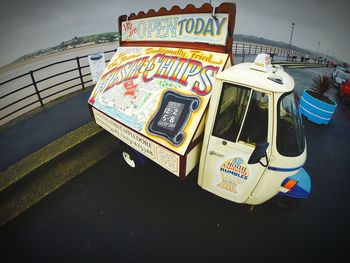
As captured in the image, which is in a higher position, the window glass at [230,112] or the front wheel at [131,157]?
the window glass at [230,112]

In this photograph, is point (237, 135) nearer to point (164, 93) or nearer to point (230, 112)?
point (230, 112)

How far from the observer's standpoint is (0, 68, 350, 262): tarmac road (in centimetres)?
297

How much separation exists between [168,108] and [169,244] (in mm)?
2225

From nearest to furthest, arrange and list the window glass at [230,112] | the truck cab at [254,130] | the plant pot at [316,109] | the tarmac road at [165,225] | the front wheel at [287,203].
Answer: the truck cab at [254,130] → the window glass at [230,112] → the tarmac road at [165,225] → the front wheel at [287,203] → the plant pot at [316,109]

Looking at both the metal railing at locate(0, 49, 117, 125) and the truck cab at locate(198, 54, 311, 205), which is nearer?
the truck cab at locate(198, 54, 311, 205)

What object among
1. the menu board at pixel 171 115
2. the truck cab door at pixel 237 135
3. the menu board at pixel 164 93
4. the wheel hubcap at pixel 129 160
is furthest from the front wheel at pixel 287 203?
the wheel hubcap at pixel 129 160

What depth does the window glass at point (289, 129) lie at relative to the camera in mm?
2520

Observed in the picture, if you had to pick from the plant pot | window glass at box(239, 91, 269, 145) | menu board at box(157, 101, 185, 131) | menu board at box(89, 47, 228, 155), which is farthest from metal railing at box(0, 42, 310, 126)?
the plant pot

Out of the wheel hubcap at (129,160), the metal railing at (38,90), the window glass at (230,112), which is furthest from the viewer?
the metal railing at (38,90)

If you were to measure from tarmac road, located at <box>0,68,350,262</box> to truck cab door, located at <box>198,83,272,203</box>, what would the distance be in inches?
33.6

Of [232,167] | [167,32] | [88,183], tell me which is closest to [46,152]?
[88,183]

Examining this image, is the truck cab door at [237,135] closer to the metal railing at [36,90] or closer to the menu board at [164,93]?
the menu board at [164,93]

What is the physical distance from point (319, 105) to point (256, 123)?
5350 millimetres

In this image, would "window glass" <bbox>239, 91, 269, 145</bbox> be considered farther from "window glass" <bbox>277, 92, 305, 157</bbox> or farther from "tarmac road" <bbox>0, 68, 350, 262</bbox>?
"tarmac road" <bbox>0, 68, 350, 262</bbox>
